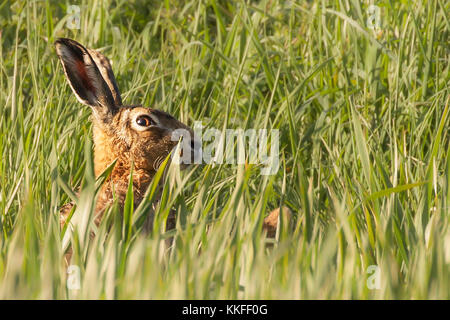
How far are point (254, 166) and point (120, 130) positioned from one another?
33.5 inches

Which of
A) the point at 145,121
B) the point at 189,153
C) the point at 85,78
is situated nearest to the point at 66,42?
the point at 85,78

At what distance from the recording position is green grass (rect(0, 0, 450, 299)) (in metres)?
2.71

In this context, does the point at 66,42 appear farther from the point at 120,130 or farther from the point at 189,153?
the point at 189,153

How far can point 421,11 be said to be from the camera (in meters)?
5.46

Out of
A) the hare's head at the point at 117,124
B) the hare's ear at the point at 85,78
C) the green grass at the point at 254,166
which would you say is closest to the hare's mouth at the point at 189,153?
the hare's head at the point at 117,124

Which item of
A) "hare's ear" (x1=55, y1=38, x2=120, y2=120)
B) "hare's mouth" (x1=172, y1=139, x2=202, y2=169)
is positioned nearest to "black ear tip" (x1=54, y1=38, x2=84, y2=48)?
"hare's ear" (x1=55, y1=38, x2=120, y2=120)

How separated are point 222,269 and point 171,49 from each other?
3390 mm

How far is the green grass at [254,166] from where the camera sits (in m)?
2.71

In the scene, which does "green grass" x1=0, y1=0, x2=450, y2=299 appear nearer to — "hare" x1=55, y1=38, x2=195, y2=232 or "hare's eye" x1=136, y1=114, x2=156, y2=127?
"hare" x1=55, y1=38, x2=195, y2=232

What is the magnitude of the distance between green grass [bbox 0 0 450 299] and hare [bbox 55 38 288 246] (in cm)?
15

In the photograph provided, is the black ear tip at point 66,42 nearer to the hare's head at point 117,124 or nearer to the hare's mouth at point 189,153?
the hare's head at point 117,124
